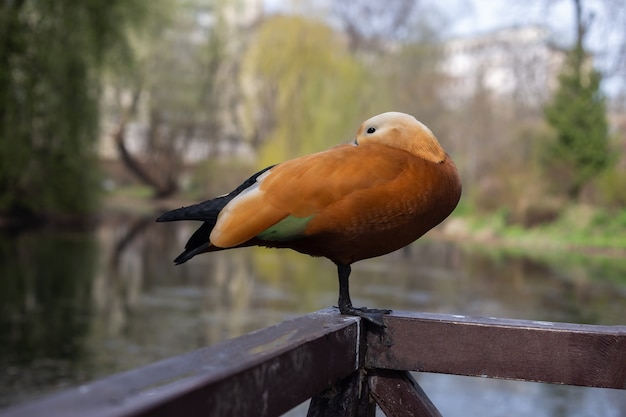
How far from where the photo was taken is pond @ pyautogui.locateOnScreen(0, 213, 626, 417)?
6.68 m

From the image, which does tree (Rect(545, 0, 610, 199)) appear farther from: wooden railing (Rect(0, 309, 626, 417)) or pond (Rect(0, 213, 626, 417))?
wooden railing (Rect(0, 309, 626, 417))

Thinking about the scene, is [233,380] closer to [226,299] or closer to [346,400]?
[346,400]

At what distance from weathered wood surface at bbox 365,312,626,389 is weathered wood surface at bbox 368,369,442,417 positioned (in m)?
0.06

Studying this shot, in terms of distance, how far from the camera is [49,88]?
52.3 feet

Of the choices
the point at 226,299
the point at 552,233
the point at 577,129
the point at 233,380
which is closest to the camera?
the point at 233,380

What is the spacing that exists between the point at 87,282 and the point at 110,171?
29.1m

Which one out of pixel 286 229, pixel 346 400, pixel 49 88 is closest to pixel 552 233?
pixel 49 88

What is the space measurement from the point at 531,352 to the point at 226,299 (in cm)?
898

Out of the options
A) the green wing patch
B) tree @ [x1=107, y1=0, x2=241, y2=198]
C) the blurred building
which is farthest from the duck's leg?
tree @ [x1=107, y1=0, x2=241, y2=198]

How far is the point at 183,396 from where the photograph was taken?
965 mm

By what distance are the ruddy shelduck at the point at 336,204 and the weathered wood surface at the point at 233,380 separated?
7.6 inches

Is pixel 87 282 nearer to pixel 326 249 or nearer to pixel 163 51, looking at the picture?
pixel 326 249

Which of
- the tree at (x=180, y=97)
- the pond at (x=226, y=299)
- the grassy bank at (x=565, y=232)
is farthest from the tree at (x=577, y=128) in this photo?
the tree at (x=180, y=97)

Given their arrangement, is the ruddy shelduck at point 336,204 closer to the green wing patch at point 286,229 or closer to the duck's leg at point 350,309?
the green wing patch at point 286,229
